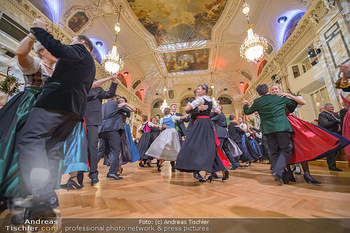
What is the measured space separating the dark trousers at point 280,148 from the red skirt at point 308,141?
0.13 m

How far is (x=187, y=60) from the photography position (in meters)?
13.5

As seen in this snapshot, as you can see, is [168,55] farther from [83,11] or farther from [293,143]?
[293,143]

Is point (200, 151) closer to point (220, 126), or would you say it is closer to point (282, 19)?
point (220, 126)

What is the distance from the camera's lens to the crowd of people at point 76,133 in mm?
920

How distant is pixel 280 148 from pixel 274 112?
53 centimetres

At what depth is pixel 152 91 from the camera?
17.7 meters

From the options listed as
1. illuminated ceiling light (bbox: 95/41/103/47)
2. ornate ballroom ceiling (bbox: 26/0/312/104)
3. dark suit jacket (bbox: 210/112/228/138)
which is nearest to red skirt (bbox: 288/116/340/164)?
dark suit jacket (bbox: 210/112/228/138)

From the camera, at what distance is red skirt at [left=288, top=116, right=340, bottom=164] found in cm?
186

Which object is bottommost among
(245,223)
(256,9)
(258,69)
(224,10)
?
(245,223)

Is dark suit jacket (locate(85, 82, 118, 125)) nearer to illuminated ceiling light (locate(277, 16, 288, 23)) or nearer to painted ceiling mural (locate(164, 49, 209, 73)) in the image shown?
illuminated ceiling light (locate(277, 16, 288, 23))

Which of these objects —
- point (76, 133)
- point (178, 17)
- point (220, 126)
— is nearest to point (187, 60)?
point (178, 17)

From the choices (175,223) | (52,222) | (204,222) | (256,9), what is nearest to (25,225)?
(52,222)

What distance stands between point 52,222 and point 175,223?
0.70m

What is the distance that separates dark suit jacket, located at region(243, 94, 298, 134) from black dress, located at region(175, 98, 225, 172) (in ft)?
2.66
